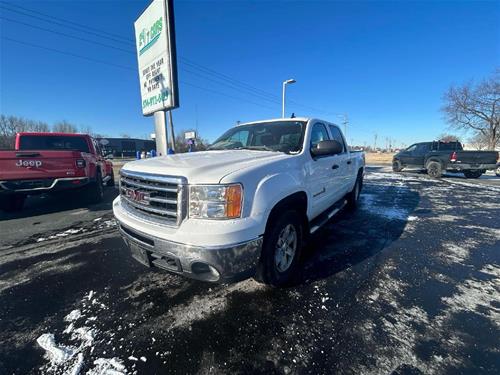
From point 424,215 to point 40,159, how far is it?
8.79 metres

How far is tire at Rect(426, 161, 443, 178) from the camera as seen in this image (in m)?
13.1

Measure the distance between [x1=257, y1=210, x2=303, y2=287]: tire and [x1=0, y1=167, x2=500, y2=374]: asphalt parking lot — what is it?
0.18 meters

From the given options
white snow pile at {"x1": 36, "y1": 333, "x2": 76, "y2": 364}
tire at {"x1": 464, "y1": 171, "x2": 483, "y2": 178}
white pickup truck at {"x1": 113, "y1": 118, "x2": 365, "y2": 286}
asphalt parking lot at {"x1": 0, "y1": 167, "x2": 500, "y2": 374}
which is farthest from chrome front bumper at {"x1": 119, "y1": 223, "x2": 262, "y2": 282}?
tire at {"x1": 464, "y1": 171, "x2": 483, "y2": 178}

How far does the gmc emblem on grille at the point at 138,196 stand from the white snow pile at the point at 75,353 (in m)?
1.16

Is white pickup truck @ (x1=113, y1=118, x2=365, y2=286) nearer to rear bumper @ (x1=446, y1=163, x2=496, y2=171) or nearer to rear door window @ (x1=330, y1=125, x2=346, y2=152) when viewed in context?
rear door window @ (x1=330, y1=125, x2=346, y2=152)

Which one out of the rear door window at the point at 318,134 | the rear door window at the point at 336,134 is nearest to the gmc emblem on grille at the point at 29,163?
the rear door window at the point at 318,134

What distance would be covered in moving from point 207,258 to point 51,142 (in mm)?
7997

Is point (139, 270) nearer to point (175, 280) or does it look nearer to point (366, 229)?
point (175, 280)

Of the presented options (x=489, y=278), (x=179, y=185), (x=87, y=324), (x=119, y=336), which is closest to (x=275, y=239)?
(x=179, y=185)

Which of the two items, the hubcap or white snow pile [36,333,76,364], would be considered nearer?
white snow pile [36,333,76,364]

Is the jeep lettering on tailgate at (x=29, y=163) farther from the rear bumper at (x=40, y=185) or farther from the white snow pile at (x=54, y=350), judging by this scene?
the white snow pile at (x=54, y=350)

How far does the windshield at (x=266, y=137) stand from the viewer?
→ 3278mm

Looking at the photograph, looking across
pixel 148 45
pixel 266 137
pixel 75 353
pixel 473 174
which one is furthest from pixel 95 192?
pixel 473 174

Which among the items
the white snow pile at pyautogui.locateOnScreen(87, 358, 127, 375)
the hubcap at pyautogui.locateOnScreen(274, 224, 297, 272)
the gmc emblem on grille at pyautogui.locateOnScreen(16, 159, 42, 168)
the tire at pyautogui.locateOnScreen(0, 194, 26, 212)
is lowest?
the white snow pile at pyautogui.locateOnScreen(87, 358, 127, 375)
